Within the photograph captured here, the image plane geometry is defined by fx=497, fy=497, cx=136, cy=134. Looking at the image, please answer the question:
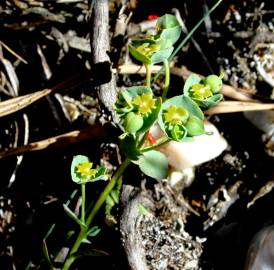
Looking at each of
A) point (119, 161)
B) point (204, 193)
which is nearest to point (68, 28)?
point (119, 161)

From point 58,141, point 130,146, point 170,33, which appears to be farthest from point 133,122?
point 58,141

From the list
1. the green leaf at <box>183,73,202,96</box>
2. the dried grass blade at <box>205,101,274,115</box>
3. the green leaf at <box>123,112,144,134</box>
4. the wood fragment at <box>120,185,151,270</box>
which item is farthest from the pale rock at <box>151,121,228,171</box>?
the green leaf at <box>123,112,144,134</box>

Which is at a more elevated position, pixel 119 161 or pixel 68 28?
pixel 68 28

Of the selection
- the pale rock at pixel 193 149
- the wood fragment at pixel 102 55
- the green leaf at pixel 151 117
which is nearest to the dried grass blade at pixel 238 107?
the pale rock at pixel 193 149

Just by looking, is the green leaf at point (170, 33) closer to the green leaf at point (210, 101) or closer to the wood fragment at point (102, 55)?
the green leaf at point (210, 101)

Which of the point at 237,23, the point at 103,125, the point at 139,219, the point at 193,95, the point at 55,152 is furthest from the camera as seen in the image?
the point at 237,23

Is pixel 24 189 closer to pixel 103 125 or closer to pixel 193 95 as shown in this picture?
pixel 103 125

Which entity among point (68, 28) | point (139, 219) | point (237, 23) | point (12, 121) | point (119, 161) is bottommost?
point (139, 219)
